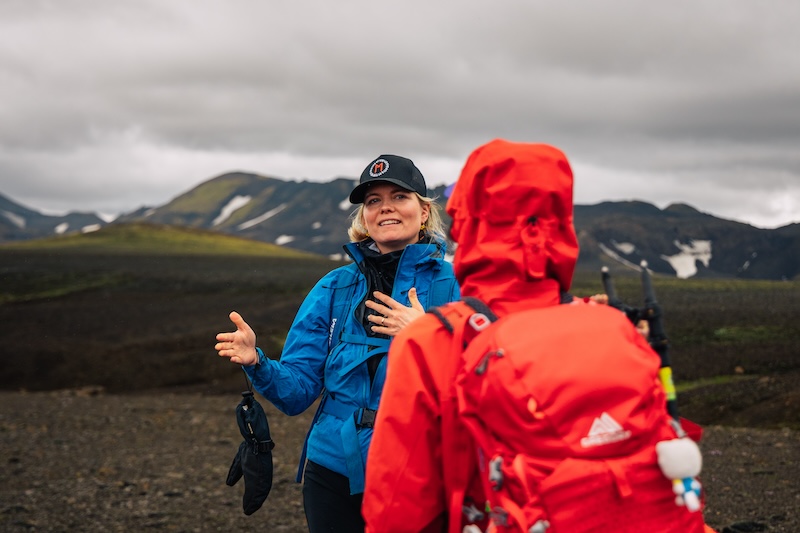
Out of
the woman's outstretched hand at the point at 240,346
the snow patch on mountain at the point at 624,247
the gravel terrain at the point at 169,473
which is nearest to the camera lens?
the woman's outstretched hand at the point at 240,346

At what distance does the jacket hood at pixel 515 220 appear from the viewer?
239 cm

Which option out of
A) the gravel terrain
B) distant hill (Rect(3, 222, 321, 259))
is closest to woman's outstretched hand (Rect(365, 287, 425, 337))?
the gravel terrain

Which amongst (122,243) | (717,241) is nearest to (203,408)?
(122,243)

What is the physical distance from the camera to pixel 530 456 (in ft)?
7.20

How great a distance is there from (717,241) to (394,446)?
646 ft

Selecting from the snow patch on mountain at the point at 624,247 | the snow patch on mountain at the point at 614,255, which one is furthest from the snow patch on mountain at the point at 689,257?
the snow patch on mountain at the point at 614,255

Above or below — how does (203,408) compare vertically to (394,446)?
below

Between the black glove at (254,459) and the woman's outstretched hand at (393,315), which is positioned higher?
the woman's outstretched hand at (393,315)

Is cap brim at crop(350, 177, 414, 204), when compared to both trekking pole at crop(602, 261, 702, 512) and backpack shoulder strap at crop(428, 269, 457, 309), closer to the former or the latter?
backpack shoulder strap at crop(428, 269, 457, 309)

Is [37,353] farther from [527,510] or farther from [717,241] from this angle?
[717,241]

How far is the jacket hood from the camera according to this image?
2.39 metres

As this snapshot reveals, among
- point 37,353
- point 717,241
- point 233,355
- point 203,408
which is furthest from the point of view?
point 717,241

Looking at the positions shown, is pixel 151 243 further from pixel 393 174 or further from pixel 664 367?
pixel 664 367

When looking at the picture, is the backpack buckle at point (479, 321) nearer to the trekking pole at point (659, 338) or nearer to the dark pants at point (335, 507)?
the trekking pole at point (659, 338)
